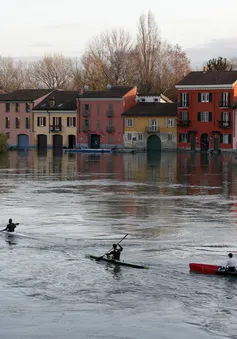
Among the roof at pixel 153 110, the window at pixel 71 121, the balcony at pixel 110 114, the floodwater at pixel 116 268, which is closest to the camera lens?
the floodwater at pixel 116 268

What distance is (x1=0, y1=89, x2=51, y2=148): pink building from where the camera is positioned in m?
122

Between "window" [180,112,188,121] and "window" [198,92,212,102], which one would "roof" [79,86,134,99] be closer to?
"window" [180,112,188,121]

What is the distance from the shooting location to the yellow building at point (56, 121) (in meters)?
119

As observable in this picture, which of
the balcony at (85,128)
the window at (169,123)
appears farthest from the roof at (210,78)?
the balcony at (85,128)

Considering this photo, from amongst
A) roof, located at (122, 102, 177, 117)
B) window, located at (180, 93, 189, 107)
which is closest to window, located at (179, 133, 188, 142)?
roof, located at (122, 102, 177, 117)

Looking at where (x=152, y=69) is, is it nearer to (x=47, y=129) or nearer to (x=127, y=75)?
(x=127, y=75)

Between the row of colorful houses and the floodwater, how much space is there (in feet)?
179

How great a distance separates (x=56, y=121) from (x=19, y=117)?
682 cm

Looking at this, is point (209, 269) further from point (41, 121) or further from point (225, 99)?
point (41, 121)

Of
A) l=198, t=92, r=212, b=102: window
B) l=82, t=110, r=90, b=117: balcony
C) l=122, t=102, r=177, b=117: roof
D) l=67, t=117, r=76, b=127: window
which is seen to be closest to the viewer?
l=198, t=92, r=212, b=102: window

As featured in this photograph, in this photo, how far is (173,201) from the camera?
144 ft

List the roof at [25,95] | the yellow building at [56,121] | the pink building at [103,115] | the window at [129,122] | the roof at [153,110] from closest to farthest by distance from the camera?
the roof at [153,110] → the window at [129,122] → the pink building at [103,115] → the yellow building at [56,121] → the roof at [25,95]

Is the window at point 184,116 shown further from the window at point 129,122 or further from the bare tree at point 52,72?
the bare tree at point 52,72

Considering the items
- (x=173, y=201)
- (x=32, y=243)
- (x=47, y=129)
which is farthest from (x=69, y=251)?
(x=47, y=129)
